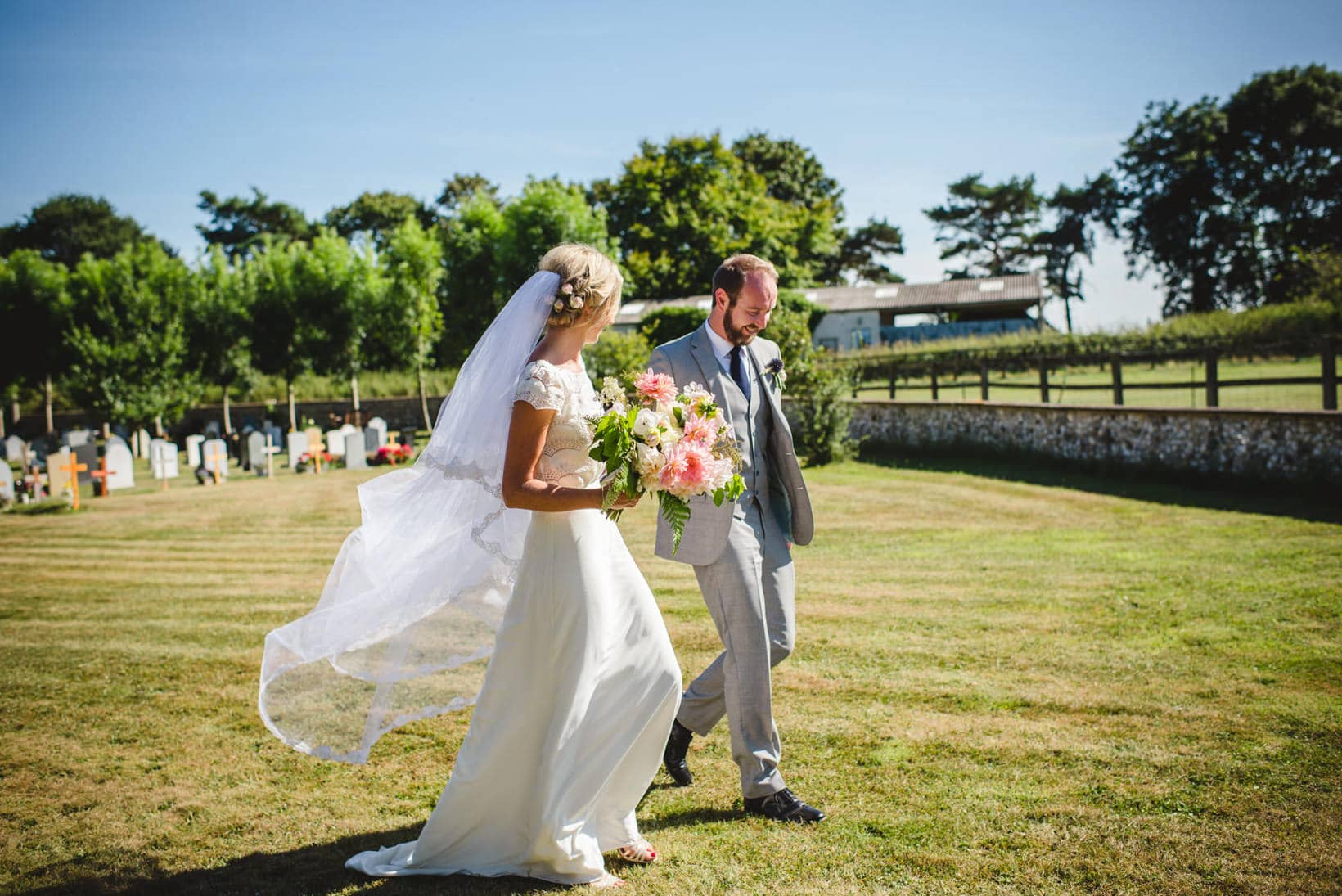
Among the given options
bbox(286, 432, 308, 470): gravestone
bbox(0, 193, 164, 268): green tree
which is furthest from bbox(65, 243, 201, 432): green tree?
bbox(0, 193, 164, 268): green tree

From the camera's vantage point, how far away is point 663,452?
3.31m

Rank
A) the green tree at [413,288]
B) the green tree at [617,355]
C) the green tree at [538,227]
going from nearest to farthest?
the green tree at [617,355] → the green tree at [538,227] → the green tree at [413,288]

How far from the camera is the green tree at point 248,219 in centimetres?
7144

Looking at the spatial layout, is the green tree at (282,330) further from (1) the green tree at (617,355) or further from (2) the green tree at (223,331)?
(1) the green tree at (617,355)

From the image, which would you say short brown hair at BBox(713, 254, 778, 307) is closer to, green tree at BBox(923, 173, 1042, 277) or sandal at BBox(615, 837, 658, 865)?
sandal at BBox(615, 837, 658, 865)

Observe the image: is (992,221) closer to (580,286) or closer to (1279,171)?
(1279,171)

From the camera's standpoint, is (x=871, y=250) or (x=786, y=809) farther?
(x=871, y=250)

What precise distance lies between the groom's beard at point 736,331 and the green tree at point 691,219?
29.0 meters

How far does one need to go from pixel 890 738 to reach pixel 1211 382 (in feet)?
36.8

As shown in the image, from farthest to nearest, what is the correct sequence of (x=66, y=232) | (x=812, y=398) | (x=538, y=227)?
(x=66, y=232) < (x=538, y=227) < (x=812, y=398)

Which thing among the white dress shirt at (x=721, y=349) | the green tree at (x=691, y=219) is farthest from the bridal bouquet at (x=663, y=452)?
the green tree at (x=691, y=219)

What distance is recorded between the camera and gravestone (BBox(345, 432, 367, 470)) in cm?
2062

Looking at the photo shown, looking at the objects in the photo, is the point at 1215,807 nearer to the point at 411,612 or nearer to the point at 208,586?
the point at 411,612

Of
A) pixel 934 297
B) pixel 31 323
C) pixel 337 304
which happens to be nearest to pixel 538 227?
pixel 337 304
